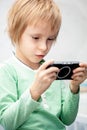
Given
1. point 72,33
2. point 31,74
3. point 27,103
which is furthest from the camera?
point 72,33

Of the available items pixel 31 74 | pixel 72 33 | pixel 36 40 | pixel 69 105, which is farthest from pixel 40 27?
pixel 72 33

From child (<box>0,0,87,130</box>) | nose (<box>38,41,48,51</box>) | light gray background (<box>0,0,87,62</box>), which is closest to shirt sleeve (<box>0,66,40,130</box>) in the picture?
child (<box>0,0,87,130</box>)

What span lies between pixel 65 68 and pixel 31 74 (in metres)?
0.11

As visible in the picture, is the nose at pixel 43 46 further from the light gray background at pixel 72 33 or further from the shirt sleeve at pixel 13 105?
the light gray background at pixel 72 33

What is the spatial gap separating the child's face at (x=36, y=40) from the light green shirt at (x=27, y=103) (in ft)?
0.17

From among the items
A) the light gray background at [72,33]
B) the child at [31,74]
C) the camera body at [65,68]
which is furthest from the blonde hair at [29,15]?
the light gray background at [72,33]

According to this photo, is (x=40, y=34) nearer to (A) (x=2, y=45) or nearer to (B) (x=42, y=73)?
(B) (x=42, y=73)

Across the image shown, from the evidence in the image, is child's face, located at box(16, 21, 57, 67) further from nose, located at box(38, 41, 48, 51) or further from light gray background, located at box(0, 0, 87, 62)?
light gray background, located at box(0, 0, 87, 62)

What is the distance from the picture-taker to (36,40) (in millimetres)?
784

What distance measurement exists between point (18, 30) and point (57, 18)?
0.36 feet

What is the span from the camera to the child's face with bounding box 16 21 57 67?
0.77 metres

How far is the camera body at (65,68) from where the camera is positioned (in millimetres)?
752

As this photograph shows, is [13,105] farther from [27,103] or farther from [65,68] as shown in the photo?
[65,68]

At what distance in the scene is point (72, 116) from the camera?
897 mm
